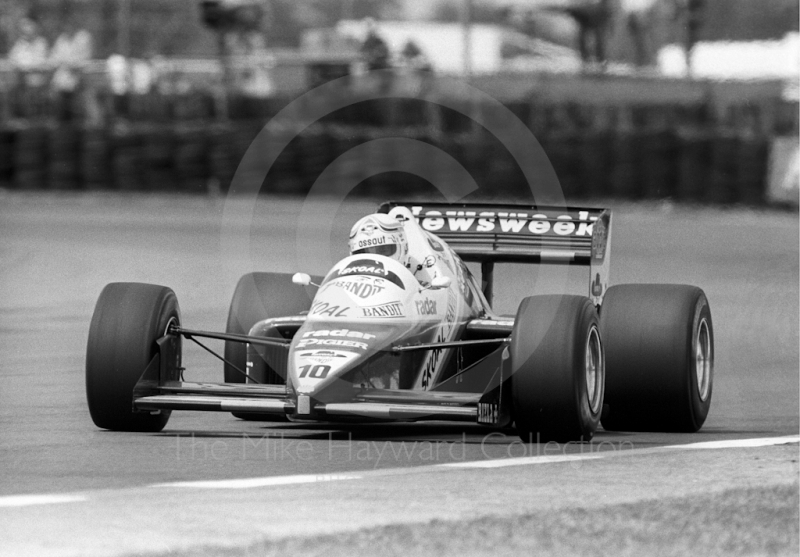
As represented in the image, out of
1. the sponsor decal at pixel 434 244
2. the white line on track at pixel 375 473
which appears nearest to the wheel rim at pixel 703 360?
the white line on track at pixel 375 473

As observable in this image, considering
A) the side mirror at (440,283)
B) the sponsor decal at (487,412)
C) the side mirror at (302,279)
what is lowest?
the sponsor decal at (487,412)

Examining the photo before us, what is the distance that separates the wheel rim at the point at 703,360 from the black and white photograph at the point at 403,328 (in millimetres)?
33

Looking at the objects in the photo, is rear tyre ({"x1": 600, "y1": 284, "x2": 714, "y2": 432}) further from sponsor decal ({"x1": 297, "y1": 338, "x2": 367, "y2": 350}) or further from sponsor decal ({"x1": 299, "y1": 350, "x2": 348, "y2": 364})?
sponsor decal ({"x1": 299, "y1": 350, "x2": 348, "y2": 364})

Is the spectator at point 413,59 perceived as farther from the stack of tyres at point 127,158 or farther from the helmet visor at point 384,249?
the helmet visor at point 384,249

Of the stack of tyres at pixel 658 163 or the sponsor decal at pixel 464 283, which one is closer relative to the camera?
the sponsor decal at pixel 464 283

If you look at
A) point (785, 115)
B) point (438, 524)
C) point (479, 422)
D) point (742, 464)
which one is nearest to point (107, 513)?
point (438, 524)

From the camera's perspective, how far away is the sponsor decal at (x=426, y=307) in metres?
9.69

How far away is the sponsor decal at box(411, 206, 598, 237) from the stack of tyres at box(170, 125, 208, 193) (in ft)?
71.8

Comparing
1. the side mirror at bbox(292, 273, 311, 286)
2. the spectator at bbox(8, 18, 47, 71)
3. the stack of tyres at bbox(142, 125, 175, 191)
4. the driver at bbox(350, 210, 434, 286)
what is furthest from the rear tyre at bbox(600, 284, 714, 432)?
the spectator at bbox(8, 18, 47, 71)

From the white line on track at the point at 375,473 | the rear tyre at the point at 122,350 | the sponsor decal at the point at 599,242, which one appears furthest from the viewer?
the sponsor decal at the point at 599,242

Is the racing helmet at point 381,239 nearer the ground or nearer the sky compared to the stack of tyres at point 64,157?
nearer the sky

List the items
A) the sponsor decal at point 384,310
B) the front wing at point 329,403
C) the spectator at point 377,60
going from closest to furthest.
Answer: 1. the front wing at point 329,403
2. the sponsor decal at point 384,310
3. the spectator at point 377,60

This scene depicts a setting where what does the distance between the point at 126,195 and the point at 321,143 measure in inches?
155

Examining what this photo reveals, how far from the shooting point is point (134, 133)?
33250 mm
